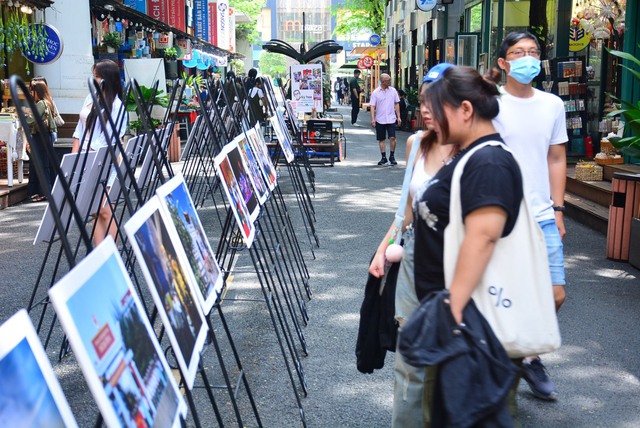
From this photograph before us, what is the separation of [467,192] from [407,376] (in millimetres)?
975

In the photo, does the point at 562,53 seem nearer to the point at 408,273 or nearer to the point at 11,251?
the point at 11,251

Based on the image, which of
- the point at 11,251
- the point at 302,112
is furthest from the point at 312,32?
the point at 11,251

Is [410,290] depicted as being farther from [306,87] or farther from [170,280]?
[306,87]

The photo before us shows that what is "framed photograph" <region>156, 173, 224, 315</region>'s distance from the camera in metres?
3.18

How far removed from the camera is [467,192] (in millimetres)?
2789

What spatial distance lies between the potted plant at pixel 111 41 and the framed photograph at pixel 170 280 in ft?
62.4

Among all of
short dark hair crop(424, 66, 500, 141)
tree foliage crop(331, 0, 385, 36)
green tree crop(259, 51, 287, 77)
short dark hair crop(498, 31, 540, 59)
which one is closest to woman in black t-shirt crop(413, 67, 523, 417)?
short dark hair crop(424, 66, 500, 141)

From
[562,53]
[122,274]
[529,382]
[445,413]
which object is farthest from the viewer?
[562,53]

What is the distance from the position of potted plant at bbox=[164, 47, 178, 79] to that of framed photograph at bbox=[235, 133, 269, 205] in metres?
20.4

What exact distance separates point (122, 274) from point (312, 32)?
14025 centimetres

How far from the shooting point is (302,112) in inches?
758

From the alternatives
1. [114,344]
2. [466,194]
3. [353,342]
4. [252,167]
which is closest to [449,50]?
[252,167]

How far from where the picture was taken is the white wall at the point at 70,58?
17.3 meters

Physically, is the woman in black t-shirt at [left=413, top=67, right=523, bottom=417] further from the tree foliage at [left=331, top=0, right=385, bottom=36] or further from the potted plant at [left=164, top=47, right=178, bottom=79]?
the tree foliage at [left=331, top=0, right=385, bottom=36]
